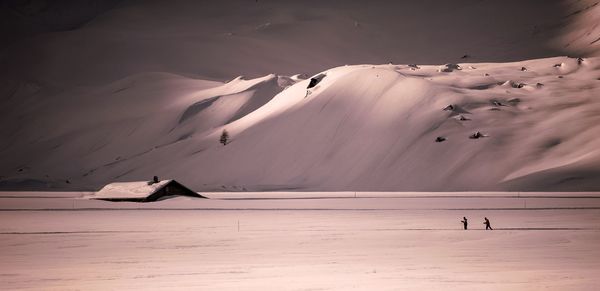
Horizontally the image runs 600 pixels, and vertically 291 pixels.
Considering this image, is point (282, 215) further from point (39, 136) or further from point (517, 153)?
point (39, 136)

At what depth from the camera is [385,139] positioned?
Result: 135 metres

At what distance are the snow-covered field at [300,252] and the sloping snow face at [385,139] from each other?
65.9m

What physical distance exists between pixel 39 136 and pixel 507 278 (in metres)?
179

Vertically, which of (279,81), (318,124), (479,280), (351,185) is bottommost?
(479,280)

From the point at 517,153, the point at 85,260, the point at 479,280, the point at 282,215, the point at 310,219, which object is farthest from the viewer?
the point at 517,153

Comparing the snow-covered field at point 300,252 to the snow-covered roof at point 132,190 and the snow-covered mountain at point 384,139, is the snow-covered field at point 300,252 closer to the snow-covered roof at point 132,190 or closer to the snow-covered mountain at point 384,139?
the snow-covered roof at point 132,190

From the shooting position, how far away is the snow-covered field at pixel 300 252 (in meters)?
25.6

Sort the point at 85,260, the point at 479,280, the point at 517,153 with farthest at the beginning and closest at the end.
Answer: the point at 517,153 → the point at 85,260 → the point at 479,280

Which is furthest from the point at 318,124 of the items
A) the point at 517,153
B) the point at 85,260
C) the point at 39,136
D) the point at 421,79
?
the point at 85,260

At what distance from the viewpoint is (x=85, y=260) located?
30828mm

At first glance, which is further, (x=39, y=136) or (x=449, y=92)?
(x=39, y=136)

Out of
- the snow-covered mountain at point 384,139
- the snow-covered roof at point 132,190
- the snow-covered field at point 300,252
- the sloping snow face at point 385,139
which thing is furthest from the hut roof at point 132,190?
the sloping snow face at point 385,139

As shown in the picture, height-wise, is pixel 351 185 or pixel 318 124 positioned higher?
pixel 318 124

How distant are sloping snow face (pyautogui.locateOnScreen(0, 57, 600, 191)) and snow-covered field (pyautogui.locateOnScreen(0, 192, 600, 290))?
6591cm
